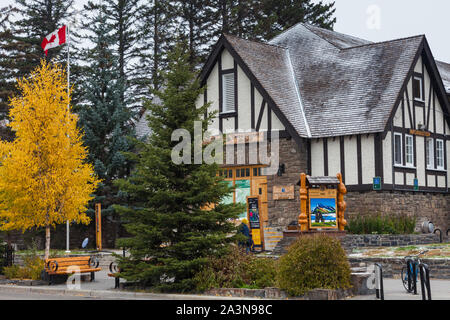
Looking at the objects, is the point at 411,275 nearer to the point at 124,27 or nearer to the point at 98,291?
the point at 98,291

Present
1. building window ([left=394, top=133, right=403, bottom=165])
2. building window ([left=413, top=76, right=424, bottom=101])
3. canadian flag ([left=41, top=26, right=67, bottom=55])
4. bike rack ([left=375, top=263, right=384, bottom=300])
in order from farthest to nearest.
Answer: canadian flag ([left=41, top=26, right=67, bottom=55])
building window ([left=413, top=76, right=424, bottom=101])
building window ([left=394, top=133, right=403, bottom=165])
bike rack ([left=375, top=263, right=384, bottom=300])

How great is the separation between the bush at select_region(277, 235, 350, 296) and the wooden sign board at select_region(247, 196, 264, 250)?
Answer: 884 cm

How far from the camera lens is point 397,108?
28359 mm

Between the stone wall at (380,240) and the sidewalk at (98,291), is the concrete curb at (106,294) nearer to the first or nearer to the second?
the sidewalk at (98,291)

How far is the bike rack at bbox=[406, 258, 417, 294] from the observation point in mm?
15234

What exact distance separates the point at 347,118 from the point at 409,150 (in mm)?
3495

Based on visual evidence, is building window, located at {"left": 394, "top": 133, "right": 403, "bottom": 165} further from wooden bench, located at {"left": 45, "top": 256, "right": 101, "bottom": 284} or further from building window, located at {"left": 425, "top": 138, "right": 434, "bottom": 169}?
wooden bench, located at {"left": 45, "top": 256, "right": 101, "bottom": 284}

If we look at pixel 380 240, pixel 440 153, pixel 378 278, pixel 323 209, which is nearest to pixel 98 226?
pixel 323 209

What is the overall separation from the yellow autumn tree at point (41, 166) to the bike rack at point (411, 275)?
10721mm

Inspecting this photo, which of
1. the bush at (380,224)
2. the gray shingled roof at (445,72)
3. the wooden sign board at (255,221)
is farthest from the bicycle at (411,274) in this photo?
the gray shingled roof at (445,72)

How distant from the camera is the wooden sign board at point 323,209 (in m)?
23.1

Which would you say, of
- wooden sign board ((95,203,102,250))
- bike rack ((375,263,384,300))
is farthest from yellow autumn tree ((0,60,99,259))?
bike rack ((375,263,384,300))

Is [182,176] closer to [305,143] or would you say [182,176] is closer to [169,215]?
[169,215]

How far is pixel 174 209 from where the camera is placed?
57.1ft
